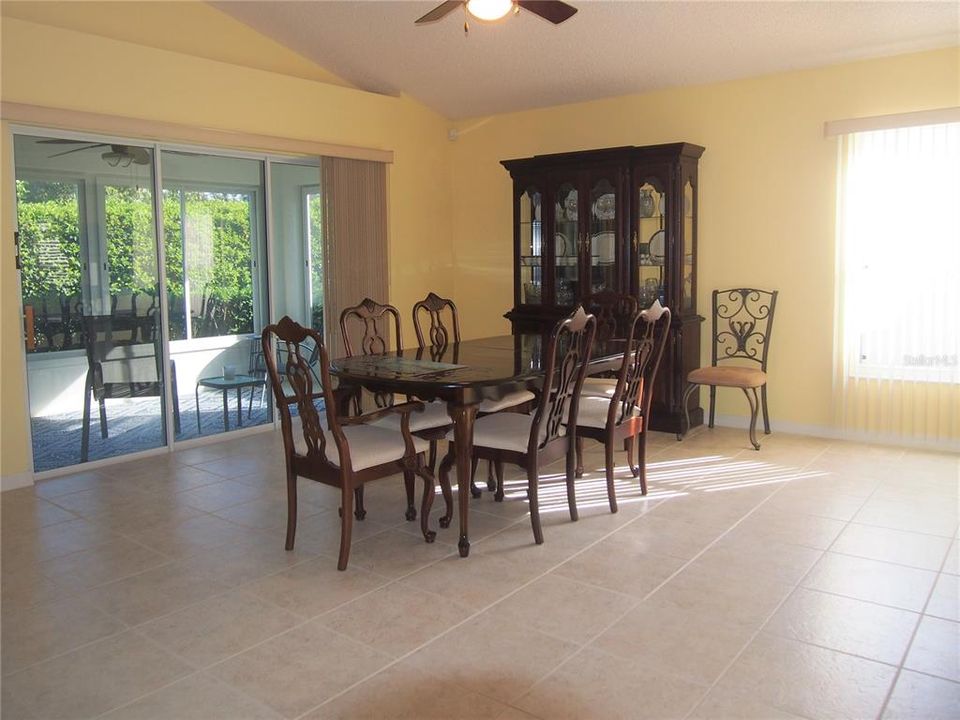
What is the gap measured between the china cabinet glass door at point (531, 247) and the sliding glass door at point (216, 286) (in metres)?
1.88

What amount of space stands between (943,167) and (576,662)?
12.6ft

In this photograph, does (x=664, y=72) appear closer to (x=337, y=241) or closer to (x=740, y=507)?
(x=337, y=241)

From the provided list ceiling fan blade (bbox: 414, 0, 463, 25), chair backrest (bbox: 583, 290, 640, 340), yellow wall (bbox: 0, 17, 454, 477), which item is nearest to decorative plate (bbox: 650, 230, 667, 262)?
chair backrest (bbox: 583, 290, 640, 340)

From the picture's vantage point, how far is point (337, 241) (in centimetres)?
579

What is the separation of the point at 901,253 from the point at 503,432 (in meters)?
2.94

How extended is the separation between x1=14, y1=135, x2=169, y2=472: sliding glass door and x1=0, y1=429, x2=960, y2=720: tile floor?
585 mm

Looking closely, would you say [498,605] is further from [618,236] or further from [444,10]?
[618,236]

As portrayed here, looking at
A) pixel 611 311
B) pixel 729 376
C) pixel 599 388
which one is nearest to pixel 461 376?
pixel 599 388

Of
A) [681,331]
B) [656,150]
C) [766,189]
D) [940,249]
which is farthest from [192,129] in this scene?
[940,249]

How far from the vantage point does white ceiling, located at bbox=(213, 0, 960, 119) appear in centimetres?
439

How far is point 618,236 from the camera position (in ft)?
18.0

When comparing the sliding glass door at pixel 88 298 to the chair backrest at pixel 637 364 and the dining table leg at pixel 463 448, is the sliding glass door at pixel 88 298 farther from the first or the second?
the chair backrest at pixel 637 364

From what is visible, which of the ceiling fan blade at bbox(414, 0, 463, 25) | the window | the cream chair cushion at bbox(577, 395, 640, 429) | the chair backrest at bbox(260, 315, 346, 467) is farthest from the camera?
the window

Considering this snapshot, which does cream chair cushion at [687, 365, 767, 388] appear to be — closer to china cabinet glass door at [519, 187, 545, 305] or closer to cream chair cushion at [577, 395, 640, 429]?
cream chair cushion at [577, 395, 640, 429]
